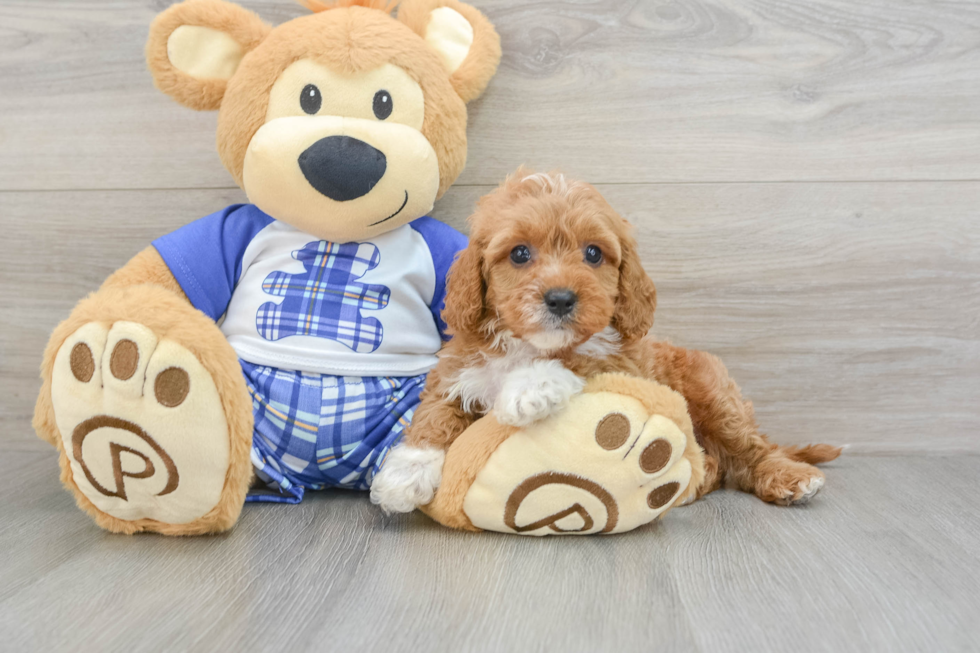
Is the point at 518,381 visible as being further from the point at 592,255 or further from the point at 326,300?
the point at 326,300

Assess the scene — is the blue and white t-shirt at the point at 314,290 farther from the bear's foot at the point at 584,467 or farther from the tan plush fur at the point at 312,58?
the bear's foot at the point at 584,467

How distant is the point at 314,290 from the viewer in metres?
1.28

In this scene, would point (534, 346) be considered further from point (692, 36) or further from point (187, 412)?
point (692, 36)

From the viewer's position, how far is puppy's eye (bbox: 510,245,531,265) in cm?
106

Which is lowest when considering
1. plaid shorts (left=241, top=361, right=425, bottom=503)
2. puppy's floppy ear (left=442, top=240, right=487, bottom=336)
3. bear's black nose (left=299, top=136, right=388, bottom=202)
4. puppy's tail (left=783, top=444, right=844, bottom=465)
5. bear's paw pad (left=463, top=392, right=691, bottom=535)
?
puppy's tail (left=783, top=444, right=844, bottom=465)

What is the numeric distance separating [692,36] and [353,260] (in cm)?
88

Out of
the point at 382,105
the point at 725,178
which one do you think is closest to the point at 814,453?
the point at 725,178

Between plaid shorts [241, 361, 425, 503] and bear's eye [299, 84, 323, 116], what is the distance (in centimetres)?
47

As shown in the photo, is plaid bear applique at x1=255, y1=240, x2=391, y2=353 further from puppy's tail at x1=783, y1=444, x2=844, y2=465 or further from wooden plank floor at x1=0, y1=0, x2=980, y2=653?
puppy's tail at x1=783, y1=444, x2=844, y2=465

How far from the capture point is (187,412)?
3.29ft

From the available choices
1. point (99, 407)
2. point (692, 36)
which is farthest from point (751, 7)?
point (99, 407)

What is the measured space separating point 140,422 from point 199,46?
71 cm

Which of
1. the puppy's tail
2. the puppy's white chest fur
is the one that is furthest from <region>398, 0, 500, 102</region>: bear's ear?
the puppy's tail

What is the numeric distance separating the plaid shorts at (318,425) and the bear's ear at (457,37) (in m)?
0.60
